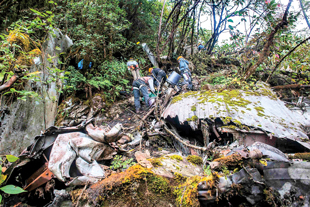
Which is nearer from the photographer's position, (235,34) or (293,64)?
(293,64)

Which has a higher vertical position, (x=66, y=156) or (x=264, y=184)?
(x=264, y=184)

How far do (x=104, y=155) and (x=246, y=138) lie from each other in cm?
243

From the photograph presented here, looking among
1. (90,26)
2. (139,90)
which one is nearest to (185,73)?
(139,90)

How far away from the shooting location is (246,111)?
2838 mm

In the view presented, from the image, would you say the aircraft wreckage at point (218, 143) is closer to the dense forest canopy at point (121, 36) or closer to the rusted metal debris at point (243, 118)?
the rusted metal debris at point (243, 118)

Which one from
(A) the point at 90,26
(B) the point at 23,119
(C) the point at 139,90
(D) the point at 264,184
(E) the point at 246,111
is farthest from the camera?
(A) the point at 90,26

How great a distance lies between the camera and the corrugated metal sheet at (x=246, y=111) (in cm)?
251

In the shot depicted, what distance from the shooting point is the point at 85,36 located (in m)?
5.96

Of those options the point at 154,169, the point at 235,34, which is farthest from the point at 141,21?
the point at 154,169

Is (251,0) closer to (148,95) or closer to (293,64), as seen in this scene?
(293,64)

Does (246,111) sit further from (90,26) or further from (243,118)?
(90,26)

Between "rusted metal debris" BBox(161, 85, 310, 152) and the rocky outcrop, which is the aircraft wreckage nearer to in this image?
"rusted metal debris" BBox(161, 85, 310, 152)

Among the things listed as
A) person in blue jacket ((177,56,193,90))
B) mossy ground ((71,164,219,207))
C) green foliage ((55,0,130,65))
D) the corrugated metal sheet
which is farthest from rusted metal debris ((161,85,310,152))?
green foliage ((55,0,130,65))

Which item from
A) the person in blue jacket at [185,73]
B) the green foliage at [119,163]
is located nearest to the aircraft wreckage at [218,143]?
the green foliage at [119,163]
